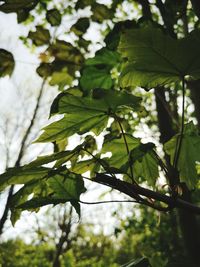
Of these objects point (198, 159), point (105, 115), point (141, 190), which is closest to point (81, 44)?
point (105, 115)

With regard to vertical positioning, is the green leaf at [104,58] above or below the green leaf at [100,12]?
below

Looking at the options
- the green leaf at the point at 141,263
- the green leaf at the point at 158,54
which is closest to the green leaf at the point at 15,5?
the green leaf at the point at 158,54

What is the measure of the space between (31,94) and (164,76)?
11137 millimetres

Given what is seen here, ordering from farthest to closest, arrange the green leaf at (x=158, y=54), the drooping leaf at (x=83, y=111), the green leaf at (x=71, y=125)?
the green leaf at (x=71, y=125)
the drooping leaf at (x=83, y=111)
the green leaf at (x=158, y=54)

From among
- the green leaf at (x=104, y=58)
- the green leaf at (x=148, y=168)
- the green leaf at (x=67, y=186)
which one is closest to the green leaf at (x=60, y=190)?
the green leaf at (x=67, y=186)

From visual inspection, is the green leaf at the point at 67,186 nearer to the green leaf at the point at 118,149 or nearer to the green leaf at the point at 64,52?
the green leaf at the point at 118,149

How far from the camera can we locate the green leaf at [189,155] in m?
0.98

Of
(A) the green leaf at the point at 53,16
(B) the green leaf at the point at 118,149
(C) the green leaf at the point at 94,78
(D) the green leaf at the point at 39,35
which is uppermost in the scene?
(A) the green leaf at the point at 53,16

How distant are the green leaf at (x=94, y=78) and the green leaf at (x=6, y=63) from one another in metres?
0.40

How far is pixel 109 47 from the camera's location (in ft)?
3.63

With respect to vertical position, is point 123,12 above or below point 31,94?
below

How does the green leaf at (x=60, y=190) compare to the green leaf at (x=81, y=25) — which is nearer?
the green leaf at (x=60, y=190)

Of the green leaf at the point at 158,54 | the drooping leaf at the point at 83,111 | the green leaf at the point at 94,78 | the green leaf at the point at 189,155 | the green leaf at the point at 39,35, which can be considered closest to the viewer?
the green leaf at the point at 158,54

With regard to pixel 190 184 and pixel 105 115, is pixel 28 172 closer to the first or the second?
pixel 105 115
